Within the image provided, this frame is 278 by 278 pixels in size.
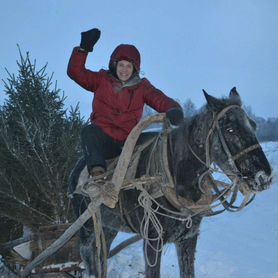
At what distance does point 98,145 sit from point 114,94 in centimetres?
60

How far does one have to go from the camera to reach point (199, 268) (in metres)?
7.97

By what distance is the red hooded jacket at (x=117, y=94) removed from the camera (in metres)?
5.00

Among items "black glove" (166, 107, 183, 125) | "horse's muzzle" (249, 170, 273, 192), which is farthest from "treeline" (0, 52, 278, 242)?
"horse's muzzle" (249, 170, 273, 192)

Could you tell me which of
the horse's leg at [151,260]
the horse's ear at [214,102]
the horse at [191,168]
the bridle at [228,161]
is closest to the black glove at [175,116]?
the horse at [191,168]

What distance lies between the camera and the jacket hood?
198 inches

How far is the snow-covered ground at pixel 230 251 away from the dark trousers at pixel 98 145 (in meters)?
2.39

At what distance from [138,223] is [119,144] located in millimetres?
1003

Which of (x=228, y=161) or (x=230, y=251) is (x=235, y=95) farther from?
(x=230, y=251)

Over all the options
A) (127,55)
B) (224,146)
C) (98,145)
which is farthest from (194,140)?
(127,55)

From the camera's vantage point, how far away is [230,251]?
862 cm

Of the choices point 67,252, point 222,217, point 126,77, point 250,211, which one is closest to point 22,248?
point 67,252

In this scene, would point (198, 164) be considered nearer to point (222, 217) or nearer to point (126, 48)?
point (126, 48)

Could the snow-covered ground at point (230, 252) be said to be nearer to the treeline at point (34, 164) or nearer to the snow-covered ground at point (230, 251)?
the snow-covered ground at point (230, 251)

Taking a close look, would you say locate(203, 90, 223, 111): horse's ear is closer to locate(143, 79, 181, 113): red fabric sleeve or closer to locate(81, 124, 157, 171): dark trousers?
locate(143, 79, 181, 113): red fabric sleeve
